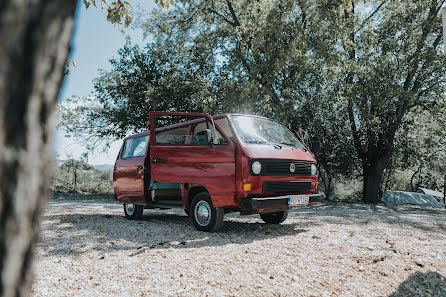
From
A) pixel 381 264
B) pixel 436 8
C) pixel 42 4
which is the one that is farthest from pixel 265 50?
pixel 42 4

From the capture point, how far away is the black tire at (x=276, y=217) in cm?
733

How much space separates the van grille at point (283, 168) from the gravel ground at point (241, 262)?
3.45 ft

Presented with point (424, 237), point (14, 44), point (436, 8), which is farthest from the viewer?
point (436, 8)

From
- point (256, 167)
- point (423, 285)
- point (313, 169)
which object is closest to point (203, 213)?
point (256, 167)

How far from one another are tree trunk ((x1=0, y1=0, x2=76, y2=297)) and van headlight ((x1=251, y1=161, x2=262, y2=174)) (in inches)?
191

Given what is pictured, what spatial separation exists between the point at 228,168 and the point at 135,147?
319 cm

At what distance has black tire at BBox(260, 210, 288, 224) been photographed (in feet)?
24.1

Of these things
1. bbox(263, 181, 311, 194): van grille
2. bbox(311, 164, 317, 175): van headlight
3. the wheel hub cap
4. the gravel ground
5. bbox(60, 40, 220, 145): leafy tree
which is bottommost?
the gravel ground

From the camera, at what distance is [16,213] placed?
35.9 inches

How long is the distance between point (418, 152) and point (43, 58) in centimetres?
1983

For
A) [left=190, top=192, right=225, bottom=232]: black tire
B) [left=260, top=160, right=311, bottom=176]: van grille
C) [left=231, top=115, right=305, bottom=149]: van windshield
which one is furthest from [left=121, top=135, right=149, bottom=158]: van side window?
[left=260, top=160, right=311, bottom=176]: van grille

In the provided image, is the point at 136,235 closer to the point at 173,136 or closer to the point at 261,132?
the point at 173,136

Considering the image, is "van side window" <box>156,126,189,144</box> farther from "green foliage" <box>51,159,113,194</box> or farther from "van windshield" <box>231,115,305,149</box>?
"green foliage" <box>51,159,113,194</box>

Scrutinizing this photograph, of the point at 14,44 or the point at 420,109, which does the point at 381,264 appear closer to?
the point at 14,44
